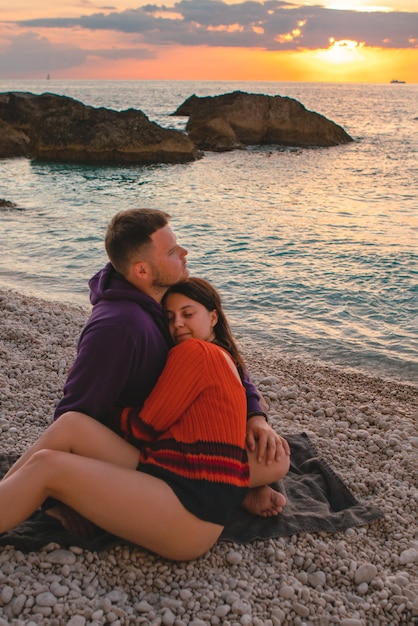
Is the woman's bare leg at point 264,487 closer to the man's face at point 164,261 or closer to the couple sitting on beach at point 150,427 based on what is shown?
the couple sitting on beach at point 150,427

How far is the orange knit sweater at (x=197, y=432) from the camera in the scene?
3328 mm

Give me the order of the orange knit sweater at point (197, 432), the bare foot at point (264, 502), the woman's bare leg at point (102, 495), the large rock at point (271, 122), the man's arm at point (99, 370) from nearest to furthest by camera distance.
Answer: the woman's bare leg at point (102, 495), the orange knit sweater at point (197, 432), the man's arm at point (99, 370), the bare foot at point (264, 502), the large rock at point (271, 122)

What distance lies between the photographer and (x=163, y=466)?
3367 millimetres

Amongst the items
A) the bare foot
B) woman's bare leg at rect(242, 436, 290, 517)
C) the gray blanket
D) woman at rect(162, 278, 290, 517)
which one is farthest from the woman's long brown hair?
the gray blanket

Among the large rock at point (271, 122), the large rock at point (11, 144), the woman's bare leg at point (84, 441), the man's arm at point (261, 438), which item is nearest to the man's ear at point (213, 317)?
the man's arm at point (261, 438)

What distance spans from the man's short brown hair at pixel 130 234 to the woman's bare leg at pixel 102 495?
120cm

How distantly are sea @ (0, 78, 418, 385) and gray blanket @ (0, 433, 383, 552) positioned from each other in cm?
352

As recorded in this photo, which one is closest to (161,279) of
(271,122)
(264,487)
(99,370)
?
(99,370)

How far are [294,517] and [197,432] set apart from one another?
106 centimetres

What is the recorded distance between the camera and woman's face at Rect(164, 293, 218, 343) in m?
3.88

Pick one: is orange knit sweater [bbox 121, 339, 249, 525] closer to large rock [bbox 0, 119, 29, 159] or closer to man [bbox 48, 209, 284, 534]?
man [bbox 48, 209, 284, 534]

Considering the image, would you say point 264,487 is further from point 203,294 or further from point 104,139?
point 104,139

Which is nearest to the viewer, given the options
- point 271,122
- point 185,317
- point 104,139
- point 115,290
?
point 115,290

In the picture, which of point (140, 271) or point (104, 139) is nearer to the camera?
point (140, 271)
